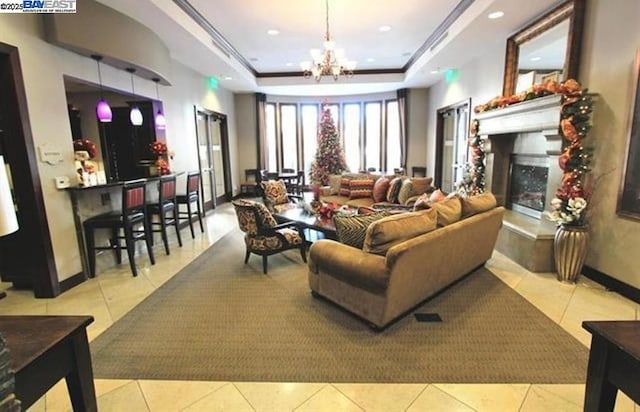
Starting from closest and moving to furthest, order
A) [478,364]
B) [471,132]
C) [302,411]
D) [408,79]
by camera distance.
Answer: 1. [302,411]
2. [478,364]
3. [471,132]
4. [408,79]

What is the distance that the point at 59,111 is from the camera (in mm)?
3619

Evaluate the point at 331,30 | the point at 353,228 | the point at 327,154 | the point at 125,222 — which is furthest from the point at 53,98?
the point at 327,154

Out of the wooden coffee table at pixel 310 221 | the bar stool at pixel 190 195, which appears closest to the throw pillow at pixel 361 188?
the wooden coffee table at pixel 310 221

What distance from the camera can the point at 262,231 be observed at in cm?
402

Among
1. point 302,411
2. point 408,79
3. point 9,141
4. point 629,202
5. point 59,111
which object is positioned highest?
point 408,79

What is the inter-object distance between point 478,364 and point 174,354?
2201 millimetres

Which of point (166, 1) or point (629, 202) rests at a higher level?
point (166, 1)

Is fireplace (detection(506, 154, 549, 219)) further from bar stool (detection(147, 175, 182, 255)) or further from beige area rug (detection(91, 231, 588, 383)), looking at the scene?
bar stool (detection(147, 175, 182, 255))

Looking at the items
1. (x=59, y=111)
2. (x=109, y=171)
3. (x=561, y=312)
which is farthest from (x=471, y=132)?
(x=109, y=171)

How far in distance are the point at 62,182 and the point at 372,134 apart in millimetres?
8697

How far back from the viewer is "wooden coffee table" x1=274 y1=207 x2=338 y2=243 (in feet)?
13.8

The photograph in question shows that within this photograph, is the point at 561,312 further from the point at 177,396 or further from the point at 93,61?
the point at 93,61

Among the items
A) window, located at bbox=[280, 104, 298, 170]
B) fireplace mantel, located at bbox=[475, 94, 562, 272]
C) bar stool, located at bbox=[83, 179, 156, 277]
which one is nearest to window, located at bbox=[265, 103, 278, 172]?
window, located at bbox=[280, 104, 298, 170]

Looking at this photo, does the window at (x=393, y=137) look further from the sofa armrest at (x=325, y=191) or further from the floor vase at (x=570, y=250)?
the floor vase at (x=570, y=250)
